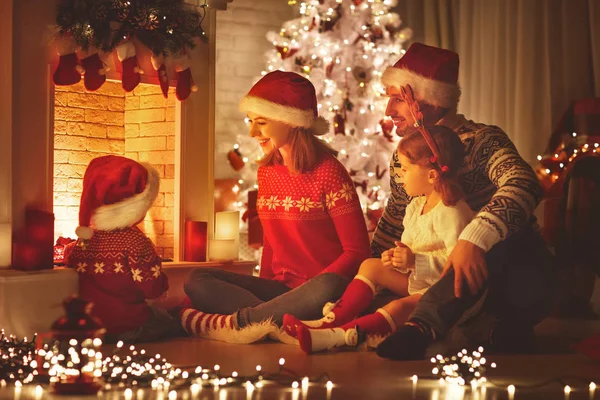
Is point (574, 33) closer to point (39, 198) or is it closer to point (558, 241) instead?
point (558, 241)

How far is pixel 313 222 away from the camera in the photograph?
457 cm

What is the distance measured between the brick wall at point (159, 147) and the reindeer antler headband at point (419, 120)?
1702 mm

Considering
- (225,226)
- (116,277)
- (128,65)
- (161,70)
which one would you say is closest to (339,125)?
(225,226)

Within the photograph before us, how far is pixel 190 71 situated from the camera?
5418 mm

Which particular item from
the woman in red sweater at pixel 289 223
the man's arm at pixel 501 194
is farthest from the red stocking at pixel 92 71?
the man's arm at pixel 501 194

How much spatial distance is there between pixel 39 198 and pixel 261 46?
3417 mm

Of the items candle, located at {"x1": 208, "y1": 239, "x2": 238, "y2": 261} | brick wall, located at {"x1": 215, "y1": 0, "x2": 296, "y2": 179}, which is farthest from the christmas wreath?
brick wall, located at {"x1": 215, "y1": 0, "x2": 296, "y2": 179}

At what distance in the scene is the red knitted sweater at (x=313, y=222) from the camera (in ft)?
14.8

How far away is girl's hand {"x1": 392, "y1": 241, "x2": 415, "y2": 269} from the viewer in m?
4.11

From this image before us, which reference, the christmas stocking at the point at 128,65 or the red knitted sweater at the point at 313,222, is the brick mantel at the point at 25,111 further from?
the red knitted sweater at the point at 313,222

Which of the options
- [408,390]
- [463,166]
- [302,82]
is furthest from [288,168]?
[408,390]

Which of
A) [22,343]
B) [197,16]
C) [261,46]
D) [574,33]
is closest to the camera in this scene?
[22,343]

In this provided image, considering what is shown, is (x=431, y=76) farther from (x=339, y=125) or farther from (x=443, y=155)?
(x=339, y=125)

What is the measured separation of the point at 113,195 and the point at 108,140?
56.9 inches
